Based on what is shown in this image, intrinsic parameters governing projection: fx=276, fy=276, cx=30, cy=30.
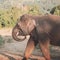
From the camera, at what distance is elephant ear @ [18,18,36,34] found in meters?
7.96

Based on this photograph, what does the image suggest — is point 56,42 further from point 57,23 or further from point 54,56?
point 54,56

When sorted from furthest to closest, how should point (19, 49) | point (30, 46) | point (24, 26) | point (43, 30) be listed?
point (19, 49)
point (30, 46)
point (24, 26)
point (43, 30)

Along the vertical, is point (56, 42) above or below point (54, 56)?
above

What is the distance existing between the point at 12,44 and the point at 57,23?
5.30 meters

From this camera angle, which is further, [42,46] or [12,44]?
[12,44]

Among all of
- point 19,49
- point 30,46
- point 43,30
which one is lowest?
point 19,49

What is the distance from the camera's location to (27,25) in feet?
26.5

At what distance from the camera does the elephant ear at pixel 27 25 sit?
7963 millimetres

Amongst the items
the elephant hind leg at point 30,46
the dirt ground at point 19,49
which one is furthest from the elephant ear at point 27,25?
the dirt ground at point 19,49

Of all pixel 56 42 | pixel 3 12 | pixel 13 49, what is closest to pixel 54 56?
pixel 56 42

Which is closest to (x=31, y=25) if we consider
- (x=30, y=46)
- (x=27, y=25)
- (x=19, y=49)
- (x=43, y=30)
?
(x=27, y=25)

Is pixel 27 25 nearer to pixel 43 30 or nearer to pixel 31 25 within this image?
pixel 31 25

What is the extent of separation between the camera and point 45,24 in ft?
25.5

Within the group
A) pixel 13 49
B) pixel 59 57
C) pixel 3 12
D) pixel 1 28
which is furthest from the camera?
pixel 3 12
